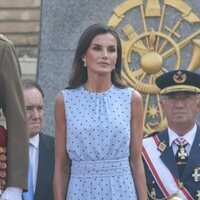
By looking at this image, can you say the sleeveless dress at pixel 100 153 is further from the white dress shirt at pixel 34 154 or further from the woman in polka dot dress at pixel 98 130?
the white dress shirt at pixel 34 154

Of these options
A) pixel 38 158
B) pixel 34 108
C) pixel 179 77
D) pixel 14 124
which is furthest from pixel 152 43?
pixel 14 124

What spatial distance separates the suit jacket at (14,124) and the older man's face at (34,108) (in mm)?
1086

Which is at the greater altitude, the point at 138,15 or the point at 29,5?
the point at 138,15

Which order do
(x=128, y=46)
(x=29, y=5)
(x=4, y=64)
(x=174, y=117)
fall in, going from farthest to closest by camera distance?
(x=29, y=5) → (x=128, y=46) → (x=174, y=117) → (x=4, y=64)

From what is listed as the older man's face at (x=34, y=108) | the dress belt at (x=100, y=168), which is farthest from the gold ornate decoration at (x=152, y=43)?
the dress belt at (x=100, y=168)

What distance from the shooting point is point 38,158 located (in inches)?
213

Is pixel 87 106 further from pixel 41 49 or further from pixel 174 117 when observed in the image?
pixel 41 49

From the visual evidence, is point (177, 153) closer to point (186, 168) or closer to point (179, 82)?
point (186, 168)

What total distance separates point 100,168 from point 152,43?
265 cm

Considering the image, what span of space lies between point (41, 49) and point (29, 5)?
9.02 metres

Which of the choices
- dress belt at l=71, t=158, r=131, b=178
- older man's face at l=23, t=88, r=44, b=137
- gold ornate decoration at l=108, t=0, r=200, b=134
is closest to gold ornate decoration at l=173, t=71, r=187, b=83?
older man's face at l=23, t=88, r=44, b=137

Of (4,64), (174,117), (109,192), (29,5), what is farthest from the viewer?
(29,5)

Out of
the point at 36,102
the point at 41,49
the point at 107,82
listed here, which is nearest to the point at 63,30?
the point at 41,49

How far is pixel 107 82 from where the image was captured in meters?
4.90
